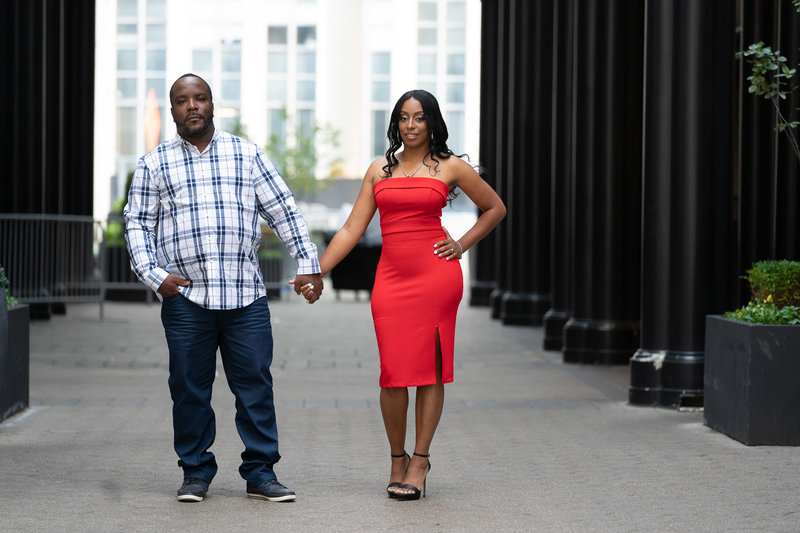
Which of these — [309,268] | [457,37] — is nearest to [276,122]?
[457,37]

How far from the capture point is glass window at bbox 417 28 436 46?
6209cm

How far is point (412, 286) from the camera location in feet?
20.3

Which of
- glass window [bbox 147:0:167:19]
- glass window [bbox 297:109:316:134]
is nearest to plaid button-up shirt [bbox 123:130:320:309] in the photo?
glass window [bbox 297:109:316:134]

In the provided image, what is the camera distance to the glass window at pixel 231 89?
6234 centimetres

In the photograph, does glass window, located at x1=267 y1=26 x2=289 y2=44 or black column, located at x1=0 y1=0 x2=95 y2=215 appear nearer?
black column, located at x1=0 y1=0 x2=95 y2=215

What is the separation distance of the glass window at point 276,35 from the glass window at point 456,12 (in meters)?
7.67

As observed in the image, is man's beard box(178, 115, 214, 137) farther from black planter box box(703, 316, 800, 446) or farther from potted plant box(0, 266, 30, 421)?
black planter box box(703, 316, 800, 446)

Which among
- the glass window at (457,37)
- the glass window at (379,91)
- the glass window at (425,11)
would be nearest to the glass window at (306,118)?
the glass window at (379,91)

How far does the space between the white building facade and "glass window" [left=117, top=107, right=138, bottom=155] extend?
10 cm

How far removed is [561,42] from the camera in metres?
17.2

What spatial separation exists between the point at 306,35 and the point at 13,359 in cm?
5498

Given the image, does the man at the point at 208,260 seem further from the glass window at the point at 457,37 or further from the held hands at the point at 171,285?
the glass window at the point at 457,37

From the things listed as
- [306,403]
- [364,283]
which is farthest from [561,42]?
[364,283]

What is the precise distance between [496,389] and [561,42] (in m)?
7.21
